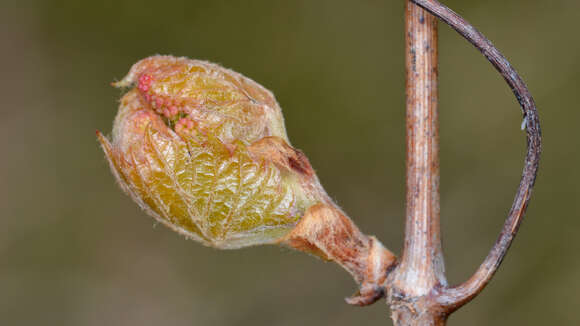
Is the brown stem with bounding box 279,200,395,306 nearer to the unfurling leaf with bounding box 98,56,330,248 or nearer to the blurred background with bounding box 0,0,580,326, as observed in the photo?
the unfurling leaf with bounding box 98,56,330,248

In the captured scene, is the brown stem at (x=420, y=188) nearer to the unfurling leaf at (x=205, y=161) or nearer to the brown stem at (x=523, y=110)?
the brown stem at (x=523, y=110)

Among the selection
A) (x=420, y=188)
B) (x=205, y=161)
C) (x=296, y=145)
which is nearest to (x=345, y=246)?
(x=420, y=188)

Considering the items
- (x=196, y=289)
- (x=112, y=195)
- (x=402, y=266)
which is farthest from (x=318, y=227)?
(x=112, y=195)

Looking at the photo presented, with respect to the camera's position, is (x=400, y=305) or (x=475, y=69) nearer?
(x=400, y=305)

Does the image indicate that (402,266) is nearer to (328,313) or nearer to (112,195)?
(328,313)

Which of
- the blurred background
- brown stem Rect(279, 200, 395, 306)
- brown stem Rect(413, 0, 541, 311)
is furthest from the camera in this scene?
the blurred background

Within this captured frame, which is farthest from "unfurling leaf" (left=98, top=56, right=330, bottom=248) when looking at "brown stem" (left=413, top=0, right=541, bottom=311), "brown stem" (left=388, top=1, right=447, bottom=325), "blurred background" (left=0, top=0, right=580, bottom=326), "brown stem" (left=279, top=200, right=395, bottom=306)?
"blurred background" (left=0, top=0, right=580, bottom=326)
